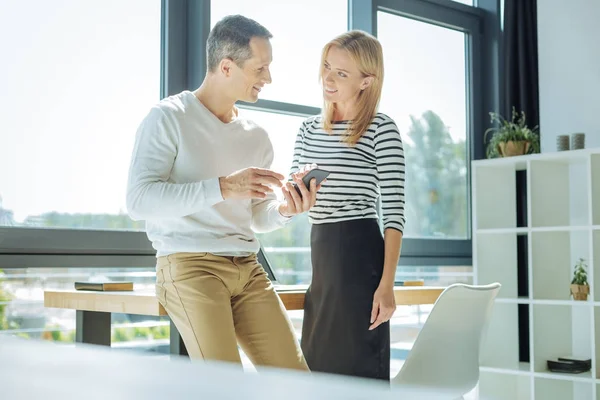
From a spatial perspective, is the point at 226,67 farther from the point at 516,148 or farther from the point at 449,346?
the point at 516,148

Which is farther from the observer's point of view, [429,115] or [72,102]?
[429,115]

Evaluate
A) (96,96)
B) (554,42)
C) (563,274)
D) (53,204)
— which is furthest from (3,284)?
(554,42)

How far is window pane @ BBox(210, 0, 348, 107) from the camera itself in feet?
12.1

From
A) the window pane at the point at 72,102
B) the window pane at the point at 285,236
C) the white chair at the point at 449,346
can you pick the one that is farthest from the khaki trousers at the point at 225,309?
the window pane at the point at 285,236

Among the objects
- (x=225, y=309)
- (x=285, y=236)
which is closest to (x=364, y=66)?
(x=225, y=309)

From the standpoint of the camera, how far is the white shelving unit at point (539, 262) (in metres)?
3.99

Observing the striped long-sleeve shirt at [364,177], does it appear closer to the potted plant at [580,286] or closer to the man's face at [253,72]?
the man's face at [253,72]

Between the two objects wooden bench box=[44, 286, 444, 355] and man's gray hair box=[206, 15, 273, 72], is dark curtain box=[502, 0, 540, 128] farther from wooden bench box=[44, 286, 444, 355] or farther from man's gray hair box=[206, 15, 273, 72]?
man's gray hair box=[206, 15, 273, 72]

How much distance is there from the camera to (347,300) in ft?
7.54

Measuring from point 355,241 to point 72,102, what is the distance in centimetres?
133

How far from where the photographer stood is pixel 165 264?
202 centimetres

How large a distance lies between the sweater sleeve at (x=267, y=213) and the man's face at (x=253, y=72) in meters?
0.17

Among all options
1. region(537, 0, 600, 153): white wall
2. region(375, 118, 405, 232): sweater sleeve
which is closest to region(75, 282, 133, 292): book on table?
region(375, 118, 405, 232): sweater sleeve

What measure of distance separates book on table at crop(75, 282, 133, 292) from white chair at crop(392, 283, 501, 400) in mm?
1019
